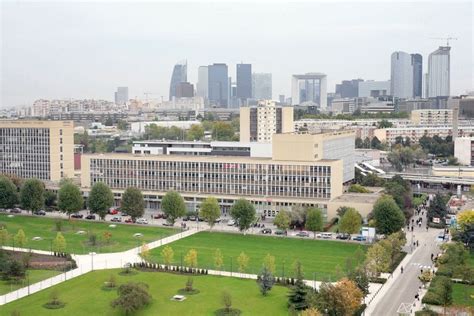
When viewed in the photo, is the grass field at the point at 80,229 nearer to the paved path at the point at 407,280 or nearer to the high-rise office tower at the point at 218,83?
the paved path at the point at 407,280

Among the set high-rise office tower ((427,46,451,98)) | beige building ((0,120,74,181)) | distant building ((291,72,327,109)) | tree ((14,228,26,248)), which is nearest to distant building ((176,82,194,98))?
distant building ((291,72,327,109))

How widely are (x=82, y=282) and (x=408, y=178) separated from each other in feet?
101

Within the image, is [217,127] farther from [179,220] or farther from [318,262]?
[318,262]

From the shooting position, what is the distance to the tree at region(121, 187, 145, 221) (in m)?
33.5

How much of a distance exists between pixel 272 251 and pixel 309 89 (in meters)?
163

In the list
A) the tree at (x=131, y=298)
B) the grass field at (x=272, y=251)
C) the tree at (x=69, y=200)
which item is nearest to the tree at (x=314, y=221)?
the grass field at (x=272, y=251)

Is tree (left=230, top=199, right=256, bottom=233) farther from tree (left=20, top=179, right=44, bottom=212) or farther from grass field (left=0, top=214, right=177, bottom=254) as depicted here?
tree (left=20, top=179, right=44, bottom=212)

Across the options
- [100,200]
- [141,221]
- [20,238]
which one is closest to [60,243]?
[20,238]

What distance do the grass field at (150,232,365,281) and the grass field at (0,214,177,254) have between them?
190 cm

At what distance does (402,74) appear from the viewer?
17900 centimetres

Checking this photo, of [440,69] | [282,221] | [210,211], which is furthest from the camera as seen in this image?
A: [440,69]

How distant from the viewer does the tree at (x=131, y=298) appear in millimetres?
18531

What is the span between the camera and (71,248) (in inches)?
1096

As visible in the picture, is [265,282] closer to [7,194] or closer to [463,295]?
[463,295]
